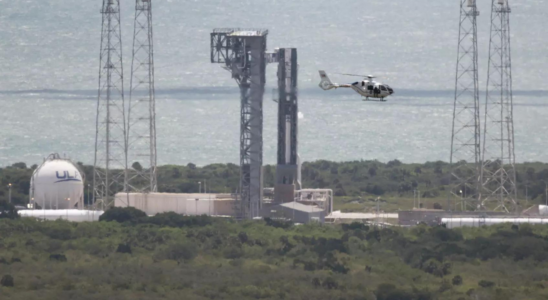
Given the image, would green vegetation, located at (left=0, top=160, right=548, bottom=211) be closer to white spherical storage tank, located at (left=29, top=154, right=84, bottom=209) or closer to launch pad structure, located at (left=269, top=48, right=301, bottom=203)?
white spherical storage tank, located at (left=29, top=154, right=84, bottom=209)

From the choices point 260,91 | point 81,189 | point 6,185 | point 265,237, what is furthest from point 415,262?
point 6,185

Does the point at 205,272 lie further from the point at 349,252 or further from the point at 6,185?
the point at 6,185

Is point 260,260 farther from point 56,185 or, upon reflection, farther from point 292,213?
point 56,185

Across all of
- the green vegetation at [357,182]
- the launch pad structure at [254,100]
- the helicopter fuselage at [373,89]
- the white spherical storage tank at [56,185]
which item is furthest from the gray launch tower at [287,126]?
the helicopter fuselage at [373,89]

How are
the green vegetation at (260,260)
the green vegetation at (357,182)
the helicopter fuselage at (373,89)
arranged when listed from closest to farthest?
the helicopter fuselage at (373,89)
the green vegetation at (260,260)
the green vegetation at (357,182)

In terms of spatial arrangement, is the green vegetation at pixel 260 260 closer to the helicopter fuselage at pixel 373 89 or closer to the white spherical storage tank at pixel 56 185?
the white spherical storage tank at pixel 56 185

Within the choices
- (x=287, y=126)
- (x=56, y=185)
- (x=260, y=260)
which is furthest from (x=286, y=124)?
(x=260, y=260)
